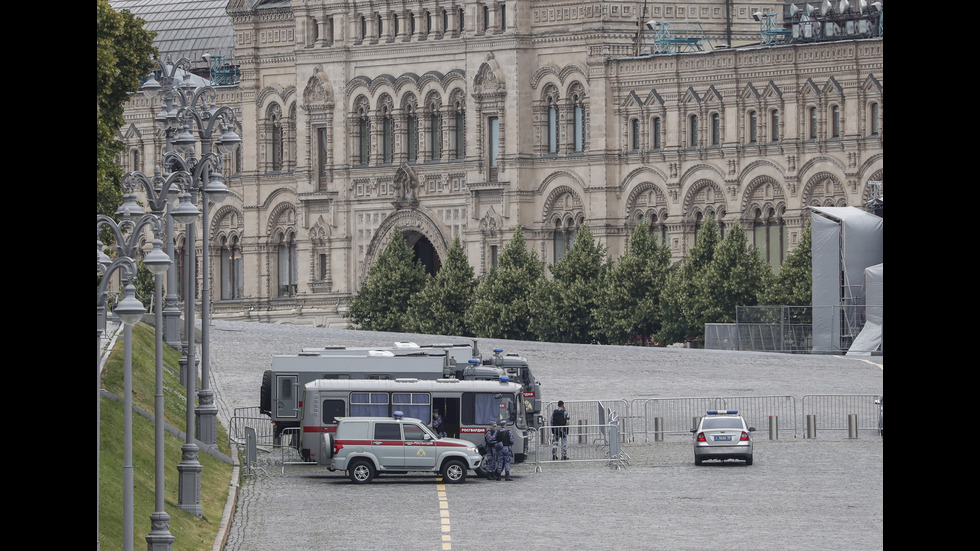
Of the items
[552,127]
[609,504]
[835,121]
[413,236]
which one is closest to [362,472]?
[609,504]

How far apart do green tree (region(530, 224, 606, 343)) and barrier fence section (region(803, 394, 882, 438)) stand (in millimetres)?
28003

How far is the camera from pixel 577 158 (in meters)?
103

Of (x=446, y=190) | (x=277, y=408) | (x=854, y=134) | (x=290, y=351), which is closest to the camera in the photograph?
(x=277, y=408)

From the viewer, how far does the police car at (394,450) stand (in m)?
49.0

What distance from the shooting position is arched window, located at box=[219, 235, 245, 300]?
116375mm

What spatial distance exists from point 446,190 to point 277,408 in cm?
4873

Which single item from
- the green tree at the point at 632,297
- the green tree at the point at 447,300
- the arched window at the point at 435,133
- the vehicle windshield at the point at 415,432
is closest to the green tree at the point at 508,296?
→ the green tree at the point at 447,300

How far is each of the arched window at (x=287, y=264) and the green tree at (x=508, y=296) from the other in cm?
1784

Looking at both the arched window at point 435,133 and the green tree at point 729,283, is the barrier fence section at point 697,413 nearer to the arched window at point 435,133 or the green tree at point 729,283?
the green tree at point 729,283

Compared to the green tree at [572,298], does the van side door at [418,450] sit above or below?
below

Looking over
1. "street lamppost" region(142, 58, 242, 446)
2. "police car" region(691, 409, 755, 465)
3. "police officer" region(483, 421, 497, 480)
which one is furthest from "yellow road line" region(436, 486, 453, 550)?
"police car" region(691, 409, 755, 465)

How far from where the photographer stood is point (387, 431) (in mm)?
49000
